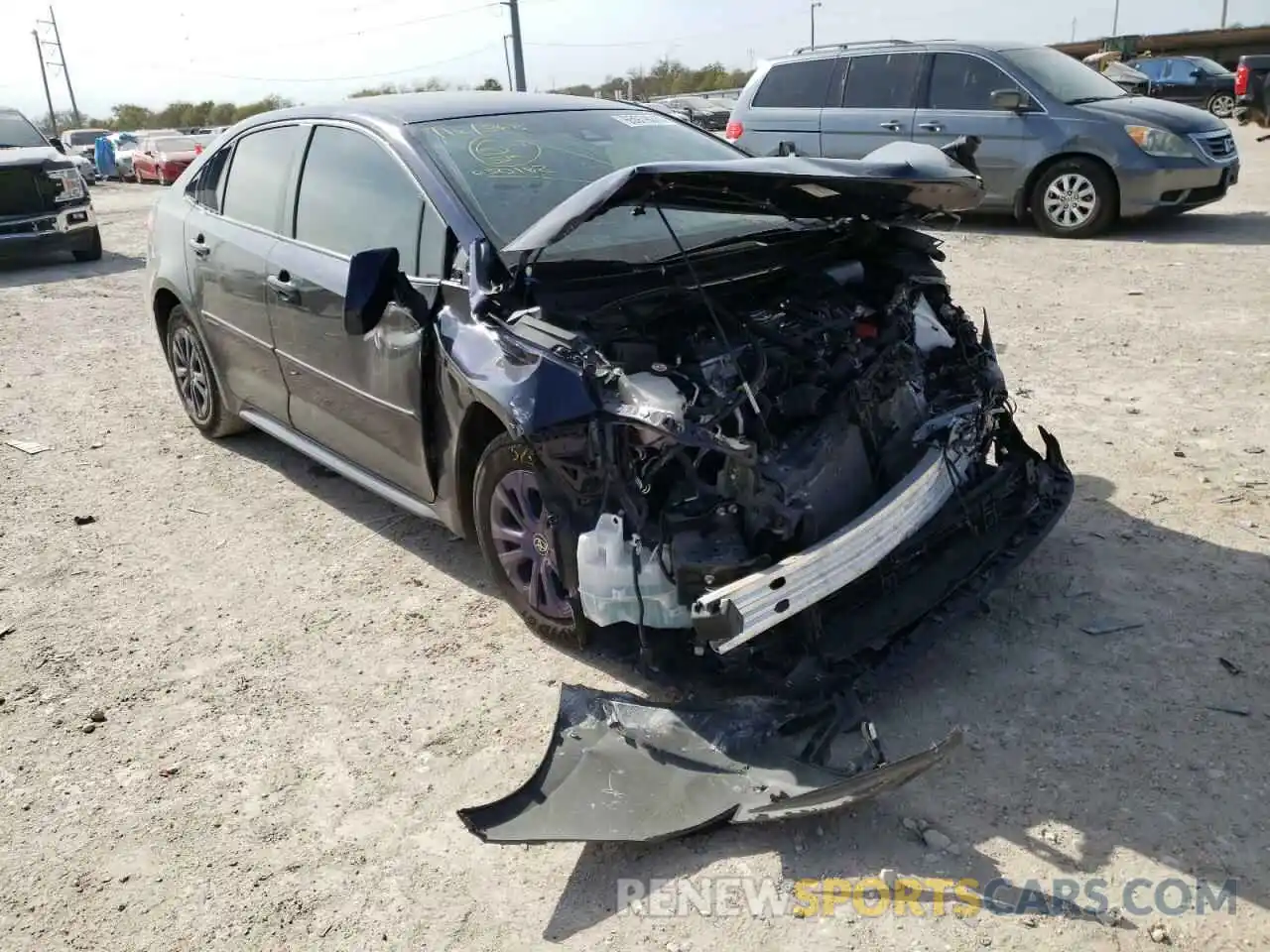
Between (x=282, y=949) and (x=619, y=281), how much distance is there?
220cm

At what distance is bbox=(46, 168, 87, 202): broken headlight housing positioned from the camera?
11734mm

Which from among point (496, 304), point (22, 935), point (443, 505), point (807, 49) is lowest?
point (22, 935)

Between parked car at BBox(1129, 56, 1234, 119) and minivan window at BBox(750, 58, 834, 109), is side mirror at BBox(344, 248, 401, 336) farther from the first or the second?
parked car at BBox(1129, 56, 1234, 119)

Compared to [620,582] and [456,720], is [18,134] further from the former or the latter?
[620,582]

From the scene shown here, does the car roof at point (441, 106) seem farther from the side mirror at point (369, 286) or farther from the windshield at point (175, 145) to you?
the windshield at point (175, 145)

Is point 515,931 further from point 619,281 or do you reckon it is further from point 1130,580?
point 1130,580

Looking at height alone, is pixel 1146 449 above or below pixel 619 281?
below

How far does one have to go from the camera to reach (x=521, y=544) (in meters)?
3.62

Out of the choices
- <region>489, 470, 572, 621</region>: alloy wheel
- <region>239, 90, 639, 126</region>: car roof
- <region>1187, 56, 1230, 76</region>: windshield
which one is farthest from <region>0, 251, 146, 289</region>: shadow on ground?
<region>1187, 56, 1230, 76</region>: windshield

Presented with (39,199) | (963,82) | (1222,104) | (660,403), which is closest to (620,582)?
(660,403)

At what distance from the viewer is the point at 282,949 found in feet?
8.22

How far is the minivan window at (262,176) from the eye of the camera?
4.68m

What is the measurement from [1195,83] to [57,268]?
957 inches

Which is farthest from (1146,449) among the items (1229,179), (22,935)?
(1229,179)
